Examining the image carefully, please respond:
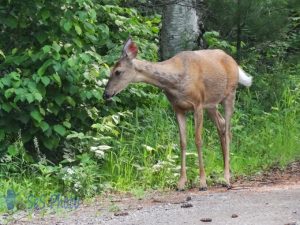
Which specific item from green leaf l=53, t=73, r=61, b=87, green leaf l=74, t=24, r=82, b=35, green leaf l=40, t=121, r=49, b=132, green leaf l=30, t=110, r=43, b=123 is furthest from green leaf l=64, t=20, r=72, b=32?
green leaf l=40, t=121, r=49, b=132

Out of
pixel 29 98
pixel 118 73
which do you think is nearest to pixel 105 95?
pixel 118 73

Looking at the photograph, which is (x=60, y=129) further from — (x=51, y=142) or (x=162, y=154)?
(x=162, y=154)

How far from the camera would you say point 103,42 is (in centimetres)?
1070

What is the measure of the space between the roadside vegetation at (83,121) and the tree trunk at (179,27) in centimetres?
100

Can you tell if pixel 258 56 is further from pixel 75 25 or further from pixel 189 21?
pixel 75 25

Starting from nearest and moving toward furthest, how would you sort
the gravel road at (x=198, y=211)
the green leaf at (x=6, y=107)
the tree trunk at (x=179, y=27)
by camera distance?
the gravel road at (x=198, y=211) → the green leaf at (x=6, y=107) → the tree trunk at (x=179, y=27)

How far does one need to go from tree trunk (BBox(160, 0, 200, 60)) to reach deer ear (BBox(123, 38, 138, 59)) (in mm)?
3239

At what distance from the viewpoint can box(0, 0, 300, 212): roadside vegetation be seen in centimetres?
940

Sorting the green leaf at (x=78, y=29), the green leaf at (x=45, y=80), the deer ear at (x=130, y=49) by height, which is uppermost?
the green leaf at (x=78, y=29)

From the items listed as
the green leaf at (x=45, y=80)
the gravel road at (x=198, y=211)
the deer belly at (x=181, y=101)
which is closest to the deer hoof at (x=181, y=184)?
the gravel road at (x=198, y=211)

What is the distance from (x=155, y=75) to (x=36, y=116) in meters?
1.60

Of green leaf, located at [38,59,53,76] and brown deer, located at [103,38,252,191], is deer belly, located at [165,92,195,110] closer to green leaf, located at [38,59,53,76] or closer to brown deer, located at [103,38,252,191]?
brown deer, located at [103,38,252,191]

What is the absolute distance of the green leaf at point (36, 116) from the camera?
972cm

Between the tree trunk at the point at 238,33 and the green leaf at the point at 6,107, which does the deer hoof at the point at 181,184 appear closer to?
the green leaf at the point at 6,107
